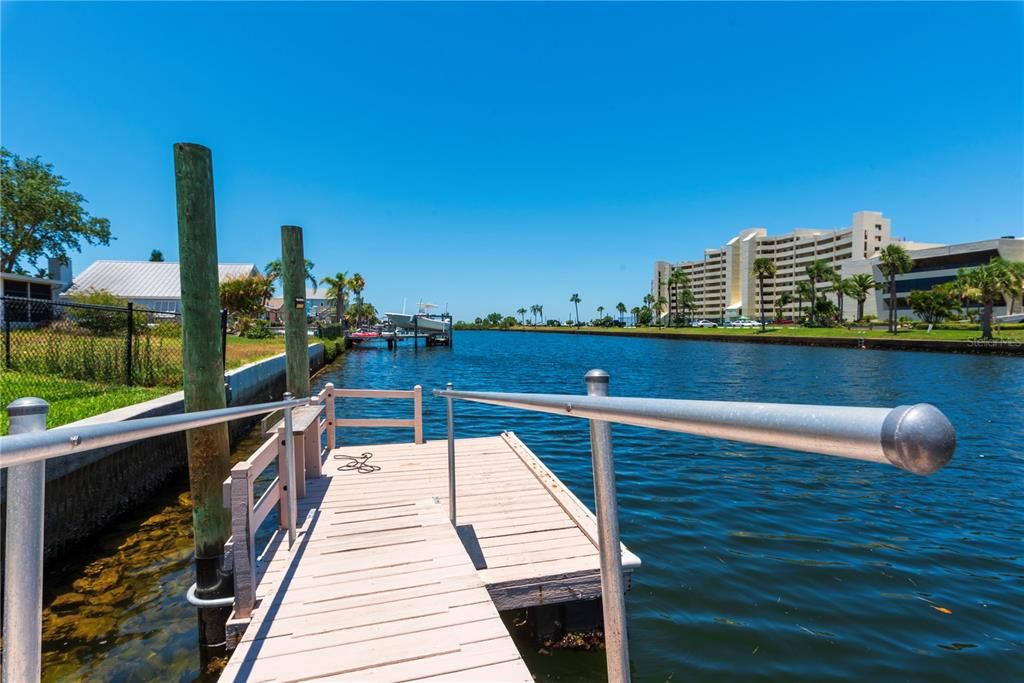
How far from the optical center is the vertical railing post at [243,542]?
327cm

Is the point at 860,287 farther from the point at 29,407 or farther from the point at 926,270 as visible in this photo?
the point at 29,407

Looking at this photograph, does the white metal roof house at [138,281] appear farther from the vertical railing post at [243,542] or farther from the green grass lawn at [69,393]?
the vertical railing post at [243,542]

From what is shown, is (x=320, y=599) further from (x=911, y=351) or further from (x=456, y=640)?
(x=911, y=351)

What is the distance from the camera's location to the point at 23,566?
45.1 inches

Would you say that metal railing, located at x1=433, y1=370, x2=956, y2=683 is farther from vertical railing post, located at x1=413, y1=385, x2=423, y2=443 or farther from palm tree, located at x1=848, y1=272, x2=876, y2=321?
palm tree, located at x1=848, y1=272, x2=876, y2=321

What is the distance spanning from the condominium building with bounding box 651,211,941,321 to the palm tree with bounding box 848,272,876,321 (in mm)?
6890

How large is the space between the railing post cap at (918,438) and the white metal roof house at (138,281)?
199 feet

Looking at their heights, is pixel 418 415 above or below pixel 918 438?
below

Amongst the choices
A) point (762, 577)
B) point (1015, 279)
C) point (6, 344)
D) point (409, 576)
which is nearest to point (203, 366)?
point (409, 576)

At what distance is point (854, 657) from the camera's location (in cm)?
453

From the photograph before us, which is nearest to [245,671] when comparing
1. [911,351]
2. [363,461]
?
[363,461]

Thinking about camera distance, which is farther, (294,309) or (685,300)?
(685,300)

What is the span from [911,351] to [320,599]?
200 feet

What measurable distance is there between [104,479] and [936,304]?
90303mm
